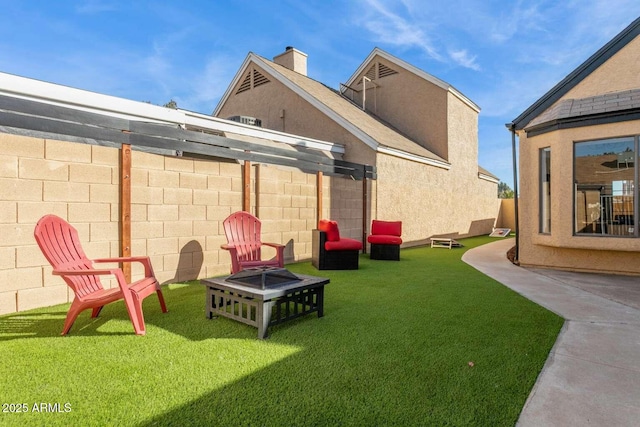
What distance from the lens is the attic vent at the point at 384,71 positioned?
16094mm

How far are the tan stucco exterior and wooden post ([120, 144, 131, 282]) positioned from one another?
798 cm

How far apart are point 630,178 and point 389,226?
16.2 feet

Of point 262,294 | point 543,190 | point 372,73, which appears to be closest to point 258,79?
point 372,73

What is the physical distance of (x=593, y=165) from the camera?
6.96 m

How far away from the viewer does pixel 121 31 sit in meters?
14.0

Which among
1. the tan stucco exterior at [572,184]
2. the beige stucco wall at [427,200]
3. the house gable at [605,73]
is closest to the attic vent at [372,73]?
the beige stucco wall at [427,200]

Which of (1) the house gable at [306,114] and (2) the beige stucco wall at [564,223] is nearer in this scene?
(2) the beige stucco wall at [564,223]

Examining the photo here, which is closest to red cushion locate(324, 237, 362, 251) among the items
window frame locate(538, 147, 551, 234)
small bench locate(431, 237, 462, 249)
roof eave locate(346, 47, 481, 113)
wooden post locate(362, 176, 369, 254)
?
wooden post locate(362, 176, 369, 254)

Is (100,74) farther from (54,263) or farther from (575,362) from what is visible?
(575,362)

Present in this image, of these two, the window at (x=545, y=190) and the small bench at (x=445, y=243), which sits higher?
the window at (x=545, y=190)

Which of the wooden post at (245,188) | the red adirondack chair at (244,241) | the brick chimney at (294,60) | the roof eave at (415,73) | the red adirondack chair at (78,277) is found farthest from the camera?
the brick chimney at (294,60)

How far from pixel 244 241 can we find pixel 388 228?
14.3 ft

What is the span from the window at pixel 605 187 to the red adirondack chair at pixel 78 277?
7899mm

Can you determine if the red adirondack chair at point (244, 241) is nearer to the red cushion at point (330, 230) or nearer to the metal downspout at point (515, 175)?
the red cushion at point (330, 230)
